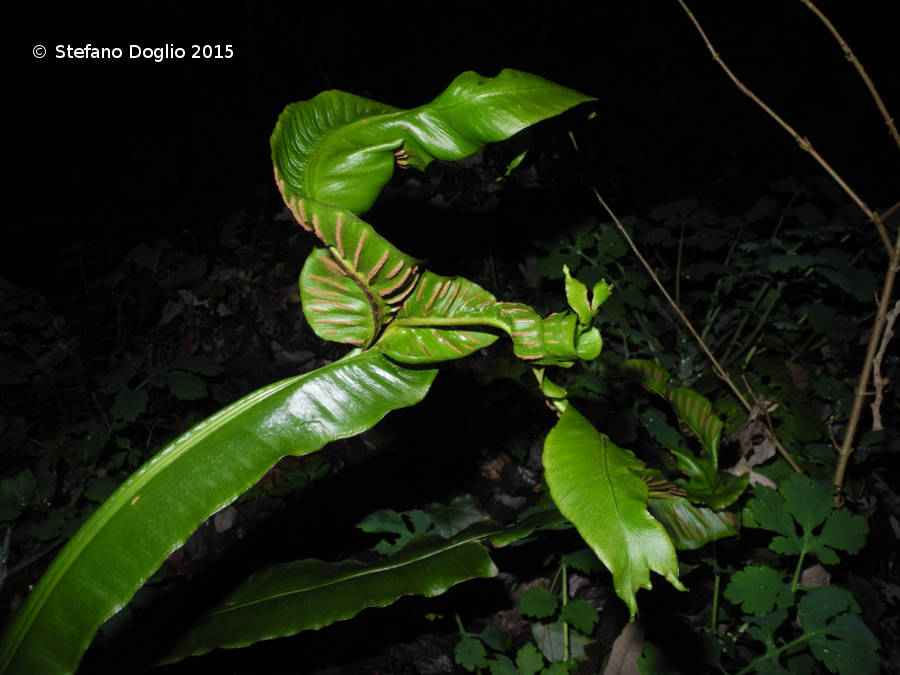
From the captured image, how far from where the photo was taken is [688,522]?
866 mm

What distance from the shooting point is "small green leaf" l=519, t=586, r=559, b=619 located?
129 cm

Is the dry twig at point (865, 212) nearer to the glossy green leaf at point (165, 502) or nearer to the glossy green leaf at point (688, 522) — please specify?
the glossy green leaf at point (688, 522)

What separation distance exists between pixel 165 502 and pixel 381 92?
161 inches

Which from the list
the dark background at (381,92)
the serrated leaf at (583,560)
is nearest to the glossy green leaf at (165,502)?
the serrated leaf at (583,560)

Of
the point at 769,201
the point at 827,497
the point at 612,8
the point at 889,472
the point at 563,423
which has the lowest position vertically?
the point at 889,472

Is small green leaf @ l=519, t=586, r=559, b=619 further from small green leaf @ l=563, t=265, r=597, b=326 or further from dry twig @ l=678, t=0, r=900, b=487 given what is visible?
small green leaf @ l=563, t=265, r=597, b=326

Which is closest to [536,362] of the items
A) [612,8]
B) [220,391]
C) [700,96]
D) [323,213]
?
[323,213]

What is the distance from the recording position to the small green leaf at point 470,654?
4.11ft

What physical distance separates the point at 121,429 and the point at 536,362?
2041mm

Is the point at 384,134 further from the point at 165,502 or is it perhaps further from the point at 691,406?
the point at 691,406

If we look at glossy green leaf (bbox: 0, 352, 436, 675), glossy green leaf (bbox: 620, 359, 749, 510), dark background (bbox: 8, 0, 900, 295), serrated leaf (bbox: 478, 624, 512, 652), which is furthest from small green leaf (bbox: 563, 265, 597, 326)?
dark background (bbox: 8, 0, 900, 295)

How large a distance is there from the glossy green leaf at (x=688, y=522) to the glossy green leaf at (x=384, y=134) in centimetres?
63

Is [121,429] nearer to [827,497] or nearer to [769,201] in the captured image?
[827,497]

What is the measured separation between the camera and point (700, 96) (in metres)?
3.99
